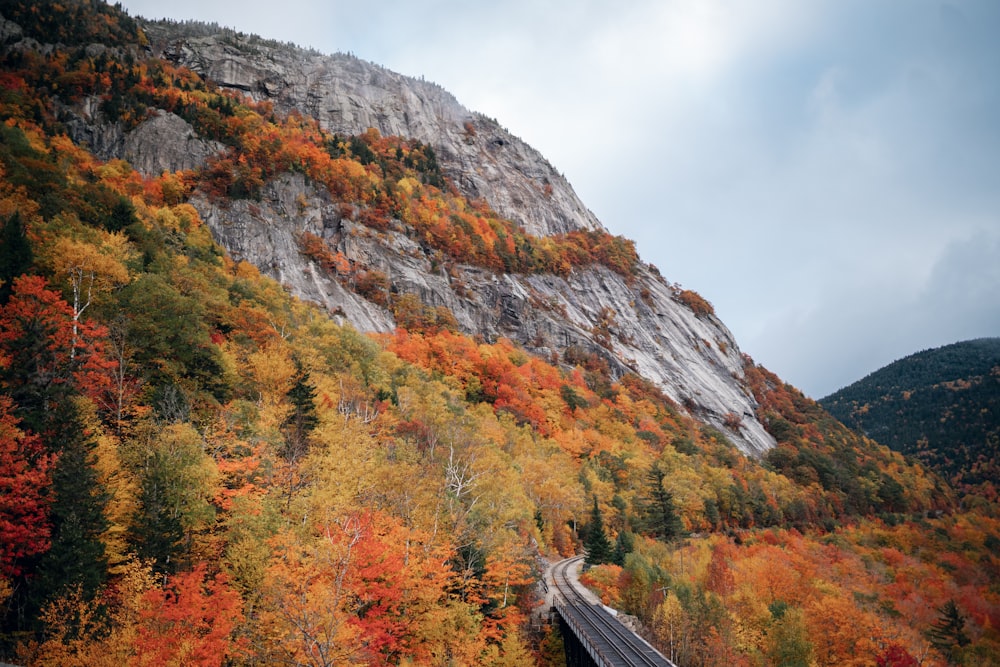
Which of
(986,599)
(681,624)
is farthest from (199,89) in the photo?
(986,599)

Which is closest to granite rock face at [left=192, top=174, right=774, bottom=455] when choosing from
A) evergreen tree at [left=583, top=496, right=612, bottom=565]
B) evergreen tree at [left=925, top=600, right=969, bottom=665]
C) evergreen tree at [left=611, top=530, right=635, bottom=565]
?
evergreen tree at [left=583, top=496, right=612, bottom=565]

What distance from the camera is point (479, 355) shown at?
7400cm

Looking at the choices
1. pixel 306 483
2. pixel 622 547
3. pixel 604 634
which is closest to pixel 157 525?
pixel 306 483

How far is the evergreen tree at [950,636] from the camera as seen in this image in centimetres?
4032

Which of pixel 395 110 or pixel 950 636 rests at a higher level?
pixel 395 110

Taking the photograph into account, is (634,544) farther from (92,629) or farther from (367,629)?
(92,629)

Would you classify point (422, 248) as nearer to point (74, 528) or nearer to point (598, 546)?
point (598, 546)

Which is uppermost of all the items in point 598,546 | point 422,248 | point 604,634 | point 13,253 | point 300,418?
point 422,248

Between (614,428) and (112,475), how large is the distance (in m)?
68.8

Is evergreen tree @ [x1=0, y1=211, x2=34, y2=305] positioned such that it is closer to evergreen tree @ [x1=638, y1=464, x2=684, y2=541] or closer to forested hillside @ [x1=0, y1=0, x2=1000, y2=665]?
forested hillside @ [x1=0, y1=0, x2=1000, y2=665]

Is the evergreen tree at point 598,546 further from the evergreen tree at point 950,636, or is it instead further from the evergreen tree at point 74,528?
the evergreen tree at point 74,528

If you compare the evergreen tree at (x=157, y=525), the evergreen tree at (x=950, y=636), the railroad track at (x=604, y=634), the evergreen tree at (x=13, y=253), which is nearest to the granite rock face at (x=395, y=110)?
the evergreen tree at (x=13, y=253)

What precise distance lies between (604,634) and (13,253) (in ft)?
130

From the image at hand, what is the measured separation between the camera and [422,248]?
93062mm
